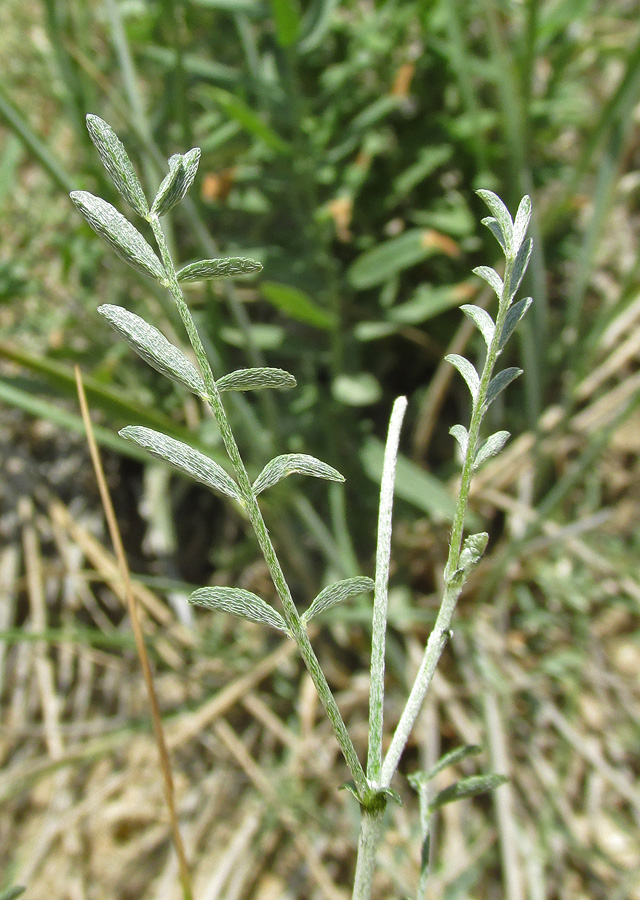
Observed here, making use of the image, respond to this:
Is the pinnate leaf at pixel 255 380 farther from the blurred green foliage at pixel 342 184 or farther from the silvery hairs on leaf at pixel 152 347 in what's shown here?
the blurred green foliage at pixel 342 184

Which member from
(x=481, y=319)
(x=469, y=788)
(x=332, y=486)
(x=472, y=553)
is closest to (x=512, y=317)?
(x=481, y=319)

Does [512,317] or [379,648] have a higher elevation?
[512,317]

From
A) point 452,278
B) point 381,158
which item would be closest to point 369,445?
point 452,278

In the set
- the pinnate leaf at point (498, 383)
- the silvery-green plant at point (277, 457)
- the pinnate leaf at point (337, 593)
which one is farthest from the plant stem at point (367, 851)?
the pinnate leaf at point (498, 383)

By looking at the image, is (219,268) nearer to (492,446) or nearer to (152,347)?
(152,347)

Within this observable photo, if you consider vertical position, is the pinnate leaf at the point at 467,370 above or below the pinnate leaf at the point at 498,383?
above

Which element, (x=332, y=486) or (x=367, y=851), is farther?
(x=332, y=486)
